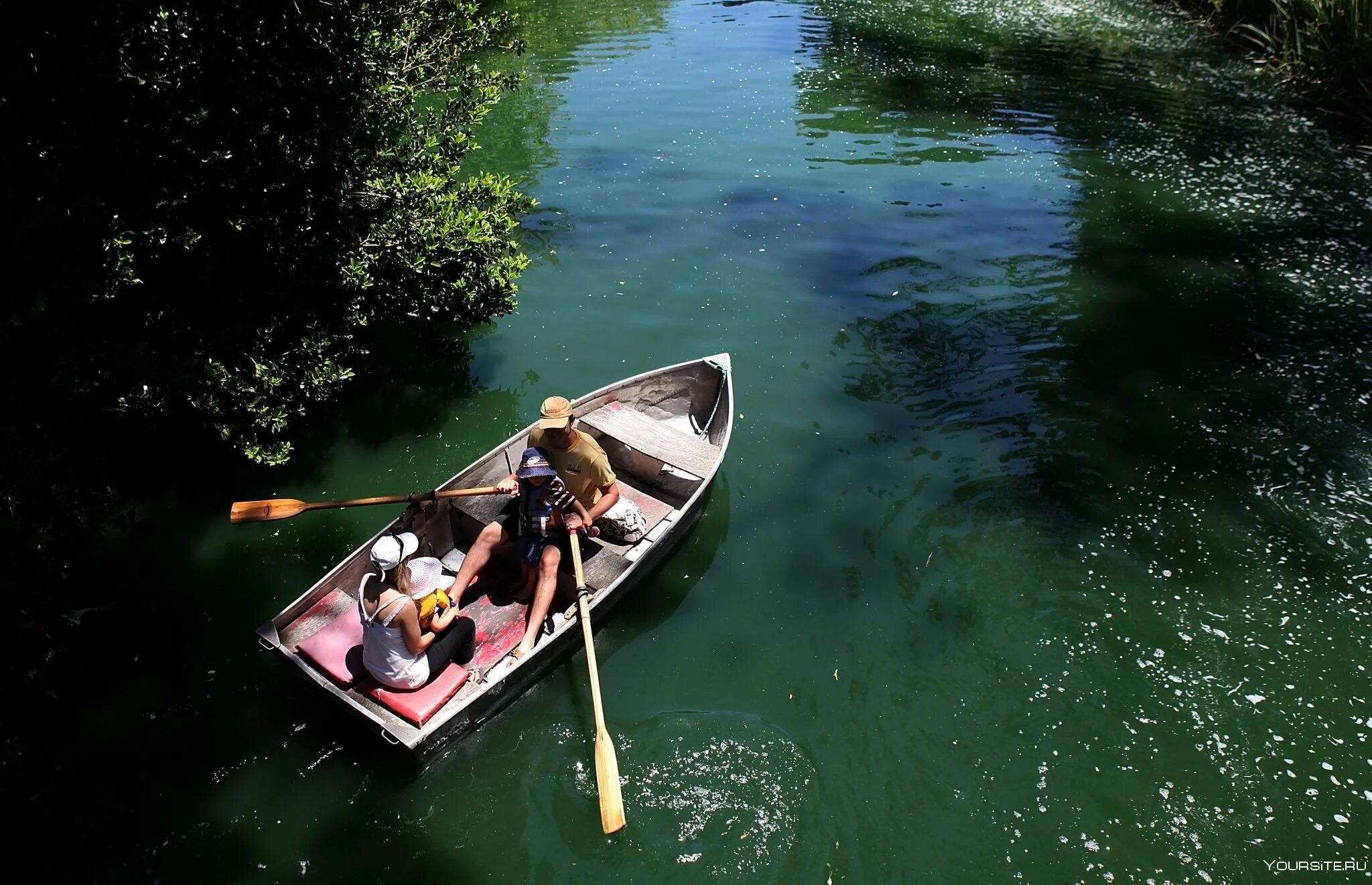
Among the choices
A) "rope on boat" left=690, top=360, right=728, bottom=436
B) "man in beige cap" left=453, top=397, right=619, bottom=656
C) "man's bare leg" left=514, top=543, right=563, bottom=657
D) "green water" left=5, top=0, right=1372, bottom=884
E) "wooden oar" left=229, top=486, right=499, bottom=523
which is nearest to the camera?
"green water" left=5, top=0, right=1372, bottom=884

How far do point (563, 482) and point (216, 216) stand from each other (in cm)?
401

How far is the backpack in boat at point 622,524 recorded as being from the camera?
26.3 feet

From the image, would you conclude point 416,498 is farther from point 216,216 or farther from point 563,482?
point 216,216

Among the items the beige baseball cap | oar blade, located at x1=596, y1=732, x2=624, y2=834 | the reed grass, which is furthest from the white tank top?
the reed grass

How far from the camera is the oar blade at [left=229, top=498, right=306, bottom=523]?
24.8 feet

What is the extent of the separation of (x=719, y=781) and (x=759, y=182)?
12436 millimetres

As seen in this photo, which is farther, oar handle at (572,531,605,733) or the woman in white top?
oar handle at (572,531,605,733)

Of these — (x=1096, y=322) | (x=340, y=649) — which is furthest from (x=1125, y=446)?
(x=340, y=649)

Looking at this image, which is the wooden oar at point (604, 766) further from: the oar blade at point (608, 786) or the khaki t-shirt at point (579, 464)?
the khaki t-shirt at point (579, 464)

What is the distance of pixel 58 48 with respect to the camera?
6211mm

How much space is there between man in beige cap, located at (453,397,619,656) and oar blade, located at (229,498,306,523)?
5.48ft

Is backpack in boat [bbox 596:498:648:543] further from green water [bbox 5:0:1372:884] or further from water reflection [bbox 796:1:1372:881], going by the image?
water reflection [bbox 796:1:1372:881]

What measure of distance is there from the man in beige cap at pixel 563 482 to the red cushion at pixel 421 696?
0.83m

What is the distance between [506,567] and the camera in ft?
26.2
